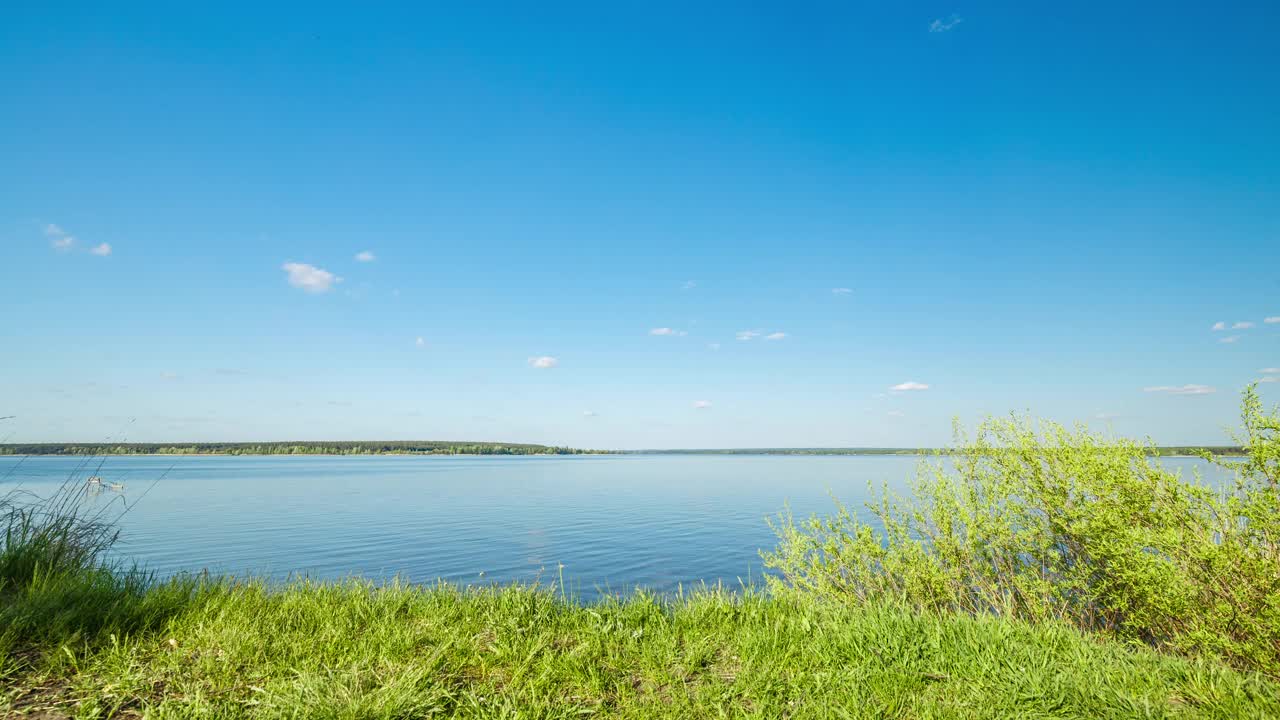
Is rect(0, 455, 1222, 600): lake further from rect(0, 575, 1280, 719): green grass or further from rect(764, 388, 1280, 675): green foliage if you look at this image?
rect(0, 575, 1280, 719): green grass

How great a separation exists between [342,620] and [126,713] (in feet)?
6.50

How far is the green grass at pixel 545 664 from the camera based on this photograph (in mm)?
4582

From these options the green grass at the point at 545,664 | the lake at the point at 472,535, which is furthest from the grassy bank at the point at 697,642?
the lake at the point at 472,535

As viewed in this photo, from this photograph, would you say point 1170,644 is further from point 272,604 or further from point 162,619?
point 162,619

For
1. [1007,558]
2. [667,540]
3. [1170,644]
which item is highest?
[1007,558]

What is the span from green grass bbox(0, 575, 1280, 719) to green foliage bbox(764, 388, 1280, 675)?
1878 millimetres

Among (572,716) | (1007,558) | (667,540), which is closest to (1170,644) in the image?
(1007,558)

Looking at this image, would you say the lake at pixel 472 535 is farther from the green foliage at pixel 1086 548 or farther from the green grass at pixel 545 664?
the green grass at pixel 545 664

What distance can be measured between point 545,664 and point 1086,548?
880cm

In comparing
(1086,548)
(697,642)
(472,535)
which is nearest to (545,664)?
(697,642)

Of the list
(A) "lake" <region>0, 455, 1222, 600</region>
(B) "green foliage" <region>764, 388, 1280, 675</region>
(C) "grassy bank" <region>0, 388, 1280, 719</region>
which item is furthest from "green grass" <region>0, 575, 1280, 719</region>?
(A) "lake" <region>0, 455, 1222, 600</region>

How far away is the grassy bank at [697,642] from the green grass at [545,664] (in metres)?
0.02

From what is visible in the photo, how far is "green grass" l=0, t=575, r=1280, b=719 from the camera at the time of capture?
4.58 meters

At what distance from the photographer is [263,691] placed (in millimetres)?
4496
